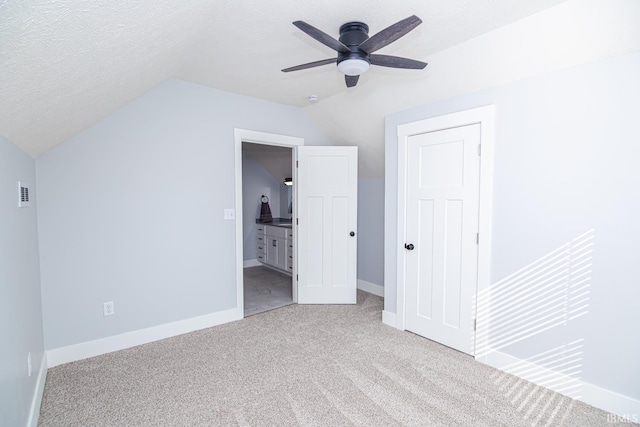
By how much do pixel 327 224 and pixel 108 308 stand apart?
242cm

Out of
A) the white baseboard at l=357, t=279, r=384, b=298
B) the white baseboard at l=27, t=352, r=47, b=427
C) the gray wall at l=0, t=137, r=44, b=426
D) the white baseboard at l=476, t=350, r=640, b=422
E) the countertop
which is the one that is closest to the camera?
the gray wall at l=0, t=137, r=44, b=426

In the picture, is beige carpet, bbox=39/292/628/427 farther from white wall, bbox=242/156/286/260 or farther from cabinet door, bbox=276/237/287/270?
white wall, bbox=242/156/286/260

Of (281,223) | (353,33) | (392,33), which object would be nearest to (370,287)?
(281,223)

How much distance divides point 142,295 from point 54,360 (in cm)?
75

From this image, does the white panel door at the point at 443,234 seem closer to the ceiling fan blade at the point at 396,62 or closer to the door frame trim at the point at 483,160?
the door frame trim at the point at 483,160

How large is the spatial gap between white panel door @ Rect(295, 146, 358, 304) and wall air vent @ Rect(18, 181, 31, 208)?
8.24 feet

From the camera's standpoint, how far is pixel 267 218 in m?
6.18

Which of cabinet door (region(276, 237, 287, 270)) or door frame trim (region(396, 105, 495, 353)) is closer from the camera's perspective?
door frame trim (region(396, 105, 495, 353))

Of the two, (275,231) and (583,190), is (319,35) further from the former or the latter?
(275,231)

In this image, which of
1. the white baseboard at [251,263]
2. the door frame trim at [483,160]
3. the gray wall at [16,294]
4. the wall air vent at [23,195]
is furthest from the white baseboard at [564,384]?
the white baseboard at [251,263]

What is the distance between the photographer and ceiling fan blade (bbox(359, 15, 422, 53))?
1520 mm

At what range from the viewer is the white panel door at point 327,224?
153 inches

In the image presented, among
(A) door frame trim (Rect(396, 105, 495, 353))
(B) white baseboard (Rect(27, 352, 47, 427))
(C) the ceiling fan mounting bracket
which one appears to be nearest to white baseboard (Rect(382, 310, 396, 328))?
(A) door frame trim (Rect(396, 105, 495, 353))

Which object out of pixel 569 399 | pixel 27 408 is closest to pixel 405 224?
pixel 569 399
